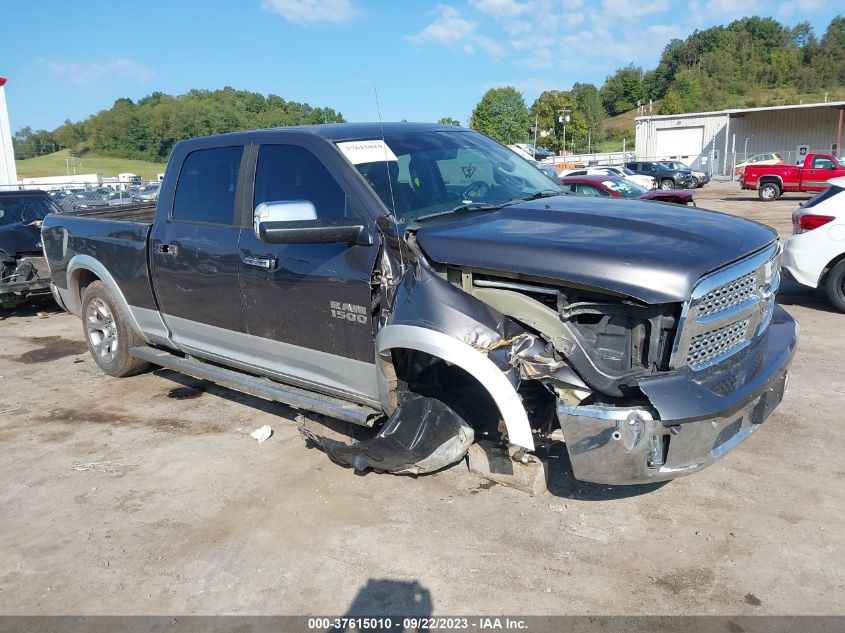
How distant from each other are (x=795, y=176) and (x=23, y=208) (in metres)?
26.8

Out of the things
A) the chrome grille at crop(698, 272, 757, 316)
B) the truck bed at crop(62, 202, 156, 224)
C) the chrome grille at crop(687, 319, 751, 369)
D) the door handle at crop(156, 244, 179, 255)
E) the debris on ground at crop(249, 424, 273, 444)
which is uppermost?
the truck bed at crop(62, 202, 156, 224)

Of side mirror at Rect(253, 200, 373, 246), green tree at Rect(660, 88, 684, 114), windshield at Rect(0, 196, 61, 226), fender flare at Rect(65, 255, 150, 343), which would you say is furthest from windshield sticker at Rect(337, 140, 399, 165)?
green tree at Rect(660, 88, 684, 114)

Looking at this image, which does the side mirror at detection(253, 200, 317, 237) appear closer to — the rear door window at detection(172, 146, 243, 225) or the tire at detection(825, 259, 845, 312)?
the rear door window at detection(172, 146, 243, 225)

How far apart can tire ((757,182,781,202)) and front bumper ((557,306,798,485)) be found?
27.6m

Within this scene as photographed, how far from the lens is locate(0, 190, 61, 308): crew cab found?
9117 mm

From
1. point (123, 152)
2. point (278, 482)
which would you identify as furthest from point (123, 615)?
point (123, 152)

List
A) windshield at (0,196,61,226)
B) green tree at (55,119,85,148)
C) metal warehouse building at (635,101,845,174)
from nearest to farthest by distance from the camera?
windshield at (0,196,61,226), metal warehouse building at (635,101,845,174), green tree at (55,119,85,148)

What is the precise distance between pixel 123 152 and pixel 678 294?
4380 inches

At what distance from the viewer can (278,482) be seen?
166 inches

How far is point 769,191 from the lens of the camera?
2730 centimetres

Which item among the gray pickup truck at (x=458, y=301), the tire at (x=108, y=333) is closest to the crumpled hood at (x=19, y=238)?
the tire at (x=108, y=333)

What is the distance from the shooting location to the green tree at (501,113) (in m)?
81.3

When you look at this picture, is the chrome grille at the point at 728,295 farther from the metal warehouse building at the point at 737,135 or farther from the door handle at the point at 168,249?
the metal warehouse building at the point at 737,135

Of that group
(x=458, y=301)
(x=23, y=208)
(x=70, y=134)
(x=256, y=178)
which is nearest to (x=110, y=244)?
(x=256, y=178)
